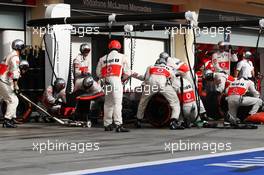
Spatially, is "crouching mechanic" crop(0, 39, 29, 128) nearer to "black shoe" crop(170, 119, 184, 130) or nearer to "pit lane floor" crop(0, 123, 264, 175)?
"pit lane floor" crop(0, 123, 264, 175)

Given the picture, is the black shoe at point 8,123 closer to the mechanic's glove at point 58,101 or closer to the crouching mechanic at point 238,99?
the mechanic's glove at point 58,101

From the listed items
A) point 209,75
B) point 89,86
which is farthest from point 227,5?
point 89,86

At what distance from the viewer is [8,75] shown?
14555mm

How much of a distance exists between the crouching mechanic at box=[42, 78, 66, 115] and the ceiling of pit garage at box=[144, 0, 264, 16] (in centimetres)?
879

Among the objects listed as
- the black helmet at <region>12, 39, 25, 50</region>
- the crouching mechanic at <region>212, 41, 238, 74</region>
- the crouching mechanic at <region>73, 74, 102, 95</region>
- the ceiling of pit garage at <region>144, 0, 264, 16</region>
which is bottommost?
the crouching mechanic at <region>73, 74, 102, 95</region>

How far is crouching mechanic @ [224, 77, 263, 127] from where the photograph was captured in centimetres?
1488

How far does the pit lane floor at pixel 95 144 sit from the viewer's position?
8664mm

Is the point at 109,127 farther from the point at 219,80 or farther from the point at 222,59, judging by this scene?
the point at 222,59

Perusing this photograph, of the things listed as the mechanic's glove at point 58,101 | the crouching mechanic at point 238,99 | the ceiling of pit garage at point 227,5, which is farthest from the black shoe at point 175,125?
the ceiling of pit garage at point 227,5

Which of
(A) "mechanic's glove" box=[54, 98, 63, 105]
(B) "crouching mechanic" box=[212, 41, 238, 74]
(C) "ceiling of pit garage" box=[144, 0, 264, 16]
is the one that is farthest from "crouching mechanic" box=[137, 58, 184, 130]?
(C) "ceiling of pit garage" box=[144, 0, 264, 16]

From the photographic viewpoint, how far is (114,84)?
13.5 m

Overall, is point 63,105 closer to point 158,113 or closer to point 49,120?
point 49,120

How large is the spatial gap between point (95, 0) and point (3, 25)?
3.85 m

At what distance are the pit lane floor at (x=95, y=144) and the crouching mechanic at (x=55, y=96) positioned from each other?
75 cm
